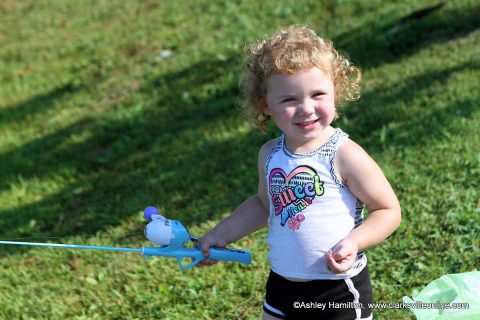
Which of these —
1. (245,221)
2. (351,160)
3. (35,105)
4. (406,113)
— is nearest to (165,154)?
(406,113)

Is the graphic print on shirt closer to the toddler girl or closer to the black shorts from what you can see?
the toddler girl

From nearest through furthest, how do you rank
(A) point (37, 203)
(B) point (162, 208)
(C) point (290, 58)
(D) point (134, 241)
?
(C) point (290, 58)
(D) point (134, 241)
(B) point (162, 208)
(A) point (37, 203)

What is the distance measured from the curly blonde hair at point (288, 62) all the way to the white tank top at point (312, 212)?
0.80ft

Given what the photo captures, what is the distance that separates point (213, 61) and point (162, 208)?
3138 millimetres

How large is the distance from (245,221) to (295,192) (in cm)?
37

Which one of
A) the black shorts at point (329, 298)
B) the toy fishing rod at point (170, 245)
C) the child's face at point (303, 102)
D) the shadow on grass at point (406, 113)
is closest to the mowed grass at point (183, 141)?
the shadow on grass at point (406, 113)

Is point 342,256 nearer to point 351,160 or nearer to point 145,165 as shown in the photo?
point 351,160

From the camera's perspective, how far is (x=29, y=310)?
386 centimetres

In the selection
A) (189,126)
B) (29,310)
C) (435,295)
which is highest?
(189,126)

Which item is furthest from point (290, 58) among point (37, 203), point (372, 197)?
point (37, 203)

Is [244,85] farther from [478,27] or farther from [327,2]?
[327,2]

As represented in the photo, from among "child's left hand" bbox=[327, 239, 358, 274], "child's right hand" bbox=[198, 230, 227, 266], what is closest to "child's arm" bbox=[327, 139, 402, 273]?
"child's left hand" bbox=[327, 239, 358, 274]

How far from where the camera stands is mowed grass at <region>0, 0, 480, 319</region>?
12.5 feet

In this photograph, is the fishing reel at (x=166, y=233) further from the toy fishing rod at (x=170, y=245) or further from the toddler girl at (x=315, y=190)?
the toddler girl at (x=315, y=190)
